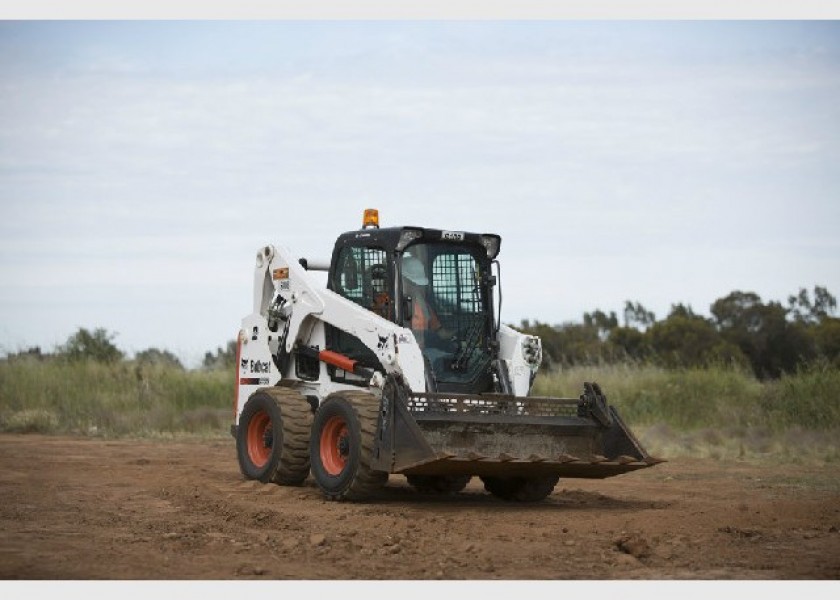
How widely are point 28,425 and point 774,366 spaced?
21.2 m

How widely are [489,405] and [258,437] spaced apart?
12.0ft

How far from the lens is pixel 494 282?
15.2 metres

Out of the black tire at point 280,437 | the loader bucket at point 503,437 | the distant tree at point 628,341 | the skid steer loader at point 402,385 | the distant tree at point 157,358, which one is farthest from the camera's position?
the distant tree at point 628,341

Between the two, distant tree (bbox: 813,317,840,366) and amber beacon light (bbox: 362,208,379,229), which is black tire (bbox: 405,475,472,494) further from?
distant tree (bbox: 813,317,840,366)

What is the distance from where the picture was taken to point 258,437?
16016mm

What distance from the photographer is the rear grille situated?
520 inches

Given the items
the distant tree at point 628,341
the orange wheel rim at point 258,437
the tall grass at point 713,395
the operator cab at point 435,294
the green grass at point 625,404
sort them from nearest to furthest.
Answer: the operator cab at point 435,294
the orange wheel rim at point 258,437
the green grass at point 625,404
the tall grass at point 713,395
the distant tree at point 628,341

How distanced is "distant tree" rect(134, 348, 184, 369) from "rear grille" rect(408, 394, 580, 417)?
19.3m

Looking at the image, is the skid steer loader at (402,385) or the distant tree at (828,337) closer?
the skid steer loader at (402,385)

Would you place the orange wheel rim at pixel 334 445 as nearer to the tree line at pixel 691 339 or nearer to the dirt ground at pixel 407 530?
the dirt ground at pixel 407 530

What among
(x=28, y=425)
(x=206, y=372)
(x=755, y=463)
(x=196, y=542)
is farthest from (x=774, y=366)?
(x=196, y=542)

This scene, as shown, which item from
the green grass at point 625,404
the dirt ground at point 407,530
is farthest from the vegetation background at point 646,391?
the dirt ground at point 407,530

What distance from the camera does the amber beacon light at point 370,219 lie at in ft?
51.6

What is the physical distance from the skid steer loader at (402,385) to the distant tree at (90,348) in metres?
17.4
